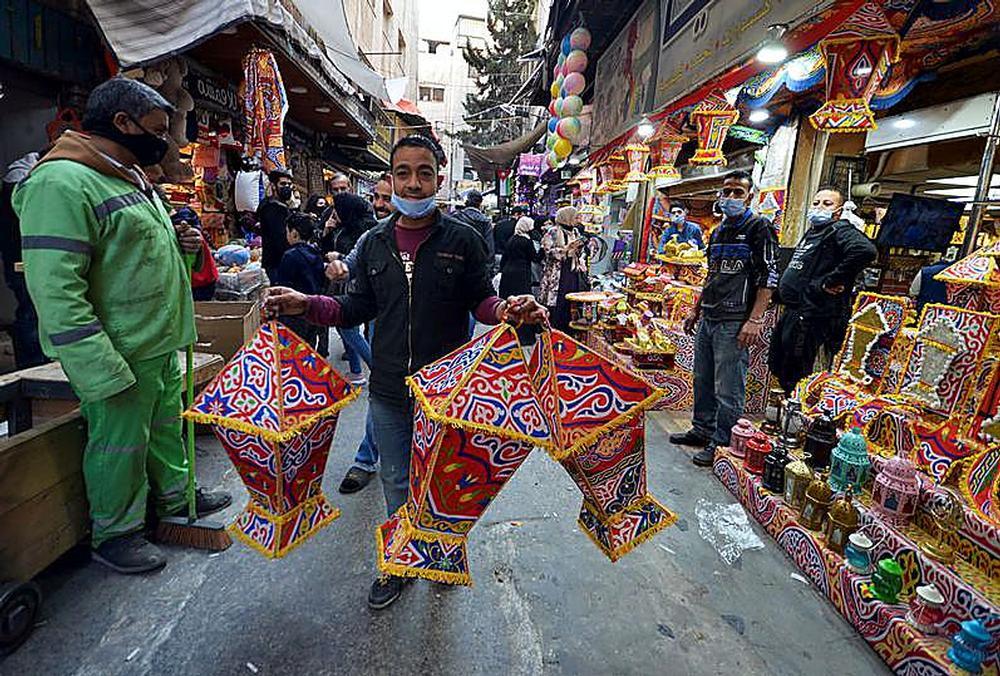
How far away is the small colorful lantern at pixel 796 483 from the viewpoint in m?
2.40

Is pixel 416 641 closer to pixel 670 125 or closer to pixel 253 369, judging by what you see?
pixel 253 369

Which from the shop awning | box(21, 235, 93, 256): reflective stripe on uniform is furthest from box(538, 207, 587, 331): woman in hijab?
box(21, 235, 93, 256): reflective stripe on uniform

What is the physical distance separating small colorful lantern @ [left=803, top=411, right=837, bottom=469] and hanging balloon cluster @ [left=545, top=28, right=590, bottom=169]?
5.30 meters

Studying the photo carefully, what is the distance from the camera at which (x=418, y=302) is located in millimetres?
1751

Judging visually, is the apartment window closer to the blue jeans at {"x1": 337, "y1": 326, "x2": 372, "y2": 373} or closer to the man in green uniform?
the blue jeans at {"x1": 337, "y1": 326, "x2": 372, "y2": 373}

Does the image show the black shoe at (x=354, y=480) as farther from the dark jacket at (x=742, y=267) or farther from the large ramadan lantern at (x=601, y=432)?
the dark jacket at (x=742, y=267)

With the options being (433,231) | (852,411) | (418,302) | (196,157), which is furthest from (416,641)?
(196,157)

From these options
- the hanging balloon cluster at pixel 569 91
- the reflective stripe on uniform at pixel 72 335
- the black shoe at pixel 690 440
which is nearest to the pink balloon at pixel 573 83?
the hanging balloon cluster at pixel 569 91

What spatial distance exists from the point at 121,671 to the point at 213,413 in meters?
0.98

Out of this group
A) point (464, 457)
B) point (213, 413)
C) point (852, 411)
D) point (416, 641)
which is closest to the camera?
point (464, 457)

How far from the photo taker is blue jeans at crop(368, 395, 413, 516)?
6.13 ft

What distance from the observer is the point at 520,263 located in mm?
5926

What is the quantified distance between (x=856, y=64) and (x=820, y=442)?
1.86 meters

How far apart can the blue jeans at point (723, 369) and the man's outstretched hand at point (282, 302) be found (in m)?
2.69
